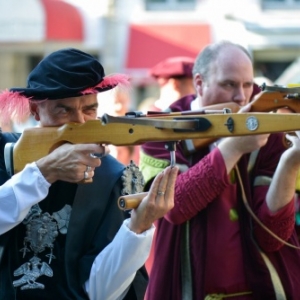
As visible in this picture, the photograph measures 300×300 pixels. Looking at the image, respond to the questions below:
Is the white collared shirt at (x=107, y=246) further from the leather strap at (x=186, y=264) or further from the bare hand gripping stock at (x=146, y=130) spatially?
the leather strap at (x=186, y=264)

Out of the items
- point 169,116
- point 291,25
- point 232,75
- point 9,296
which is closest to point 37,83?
point 169,116

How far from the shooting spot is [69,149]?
11.2 ft

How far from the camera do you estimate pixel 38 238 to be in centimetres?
361

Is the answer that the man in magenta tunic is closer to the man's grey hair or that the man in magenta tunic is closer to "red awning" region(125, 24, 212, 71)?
the man's grey hair

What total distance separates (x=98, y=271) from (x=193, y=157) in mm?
1042

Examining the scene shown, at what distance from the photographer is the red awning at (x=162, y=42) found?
1930 cm

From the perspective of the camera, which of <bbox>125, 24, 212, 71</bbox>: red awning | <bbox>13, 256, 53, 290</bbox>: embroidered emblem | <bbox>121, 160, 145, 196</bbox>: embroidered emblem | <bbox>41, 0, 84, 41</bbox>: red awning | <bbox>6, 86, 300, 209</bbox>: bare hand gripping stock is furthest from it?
<bbox>41, 0, 84, 41</bbox>: red awning

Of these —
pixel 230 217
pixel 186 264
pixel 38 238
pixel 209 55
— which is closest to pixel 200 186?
pixel 230 217

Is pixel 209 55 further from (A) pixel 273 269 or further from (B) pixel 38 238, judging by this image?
(B) pixel 38 238

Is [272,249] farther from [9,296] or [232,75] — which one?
[9,296]

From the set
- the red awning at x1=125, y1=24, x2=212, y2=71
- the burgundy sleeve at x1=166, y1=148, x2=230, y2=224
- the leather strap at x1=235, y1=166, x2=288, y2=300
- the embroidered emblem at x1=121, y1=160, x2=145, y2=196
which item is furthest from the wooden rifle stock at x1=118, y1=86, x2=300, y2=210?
the red awning at x1=125, y1=24, x2=212, y2=71

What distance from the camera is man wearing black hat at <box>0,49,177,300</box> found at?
3441 millimetres

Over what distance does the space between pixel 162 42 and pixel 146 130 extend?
1632 centimetres

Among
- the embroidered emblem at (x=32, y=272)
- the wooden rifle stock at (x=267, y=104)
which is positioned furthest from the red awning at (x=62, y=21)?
the embroidered emblem at (x=32, y=272)
